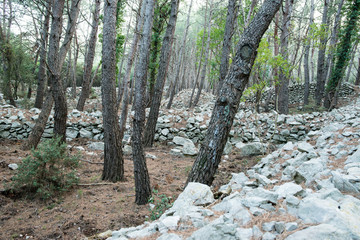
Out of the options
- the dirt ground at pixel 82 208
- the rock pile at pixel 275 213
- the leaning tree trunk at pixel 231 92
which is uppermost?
the leaning tree trunk at pixel 231 92

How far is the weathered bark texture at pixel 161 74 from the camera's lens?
6.68 m

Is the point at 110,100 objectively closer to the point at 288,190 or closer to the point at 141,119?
the point at 141,119

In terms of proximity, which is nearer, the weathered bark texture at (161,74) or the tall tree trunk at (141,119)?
the tall tree trunk at (141,119)

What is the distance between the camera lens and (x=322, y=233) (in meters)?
1.34

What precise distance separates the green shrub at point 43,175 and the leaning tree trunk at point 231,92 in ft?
7.80

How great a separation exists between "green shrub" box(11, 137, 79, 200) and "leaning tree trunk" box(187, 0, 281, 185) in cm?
238

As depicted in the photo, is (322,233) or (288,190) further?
(288,190)

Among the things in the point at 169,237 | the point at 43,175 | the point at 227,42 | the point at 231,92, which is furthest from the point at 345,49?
the point at 43,175

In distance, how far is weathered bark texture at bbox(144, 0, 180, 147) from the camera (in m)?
6.68

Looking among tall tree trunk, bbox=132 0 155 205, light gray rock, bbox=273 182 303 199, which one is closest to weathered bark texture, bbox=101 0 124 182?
tall tree trunk, bbox=132 0 155 205

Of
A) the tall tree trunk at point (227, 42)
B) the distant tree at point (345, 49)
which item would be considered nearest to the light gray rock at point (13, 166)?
the tall tree trunk at point (227, 42)

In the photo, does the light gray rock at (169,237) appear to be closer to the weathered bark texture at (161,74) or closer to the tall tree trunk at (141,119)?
the tall tree trunk at (141,119)

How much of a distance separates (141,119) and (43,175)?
204 cm

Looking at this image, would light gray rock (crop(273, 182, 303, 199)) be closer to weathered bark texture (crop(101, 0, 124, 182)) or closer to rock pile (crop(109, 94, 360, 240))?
rock pile (crop(109, 94, 360, 240))
